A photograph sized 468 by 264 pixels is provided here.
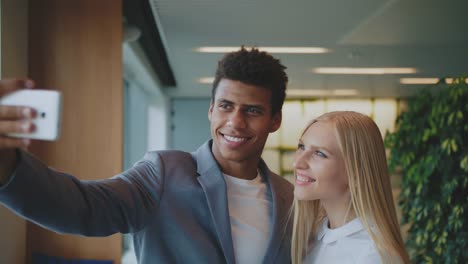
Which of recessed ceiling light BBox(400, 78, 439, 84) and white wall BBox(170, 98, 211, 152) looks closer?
recessed ceiling light BBox(400, 78, 439, 84)

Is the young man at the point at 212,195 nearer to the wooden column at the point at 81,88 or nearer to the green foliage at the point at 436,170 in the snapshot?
the wooden column at the point at 81,88

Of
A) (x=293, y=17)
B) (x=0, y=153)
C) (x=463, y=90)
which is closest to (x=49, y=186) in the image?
(x=0, y=153)

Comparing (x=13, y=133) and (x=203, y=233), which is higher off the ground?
(x=13, y=133)

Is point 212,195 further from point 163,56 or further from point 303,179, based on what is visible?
point 163,56

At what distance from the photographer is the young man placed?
140cm

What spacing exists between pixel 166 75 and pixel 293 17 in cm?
449

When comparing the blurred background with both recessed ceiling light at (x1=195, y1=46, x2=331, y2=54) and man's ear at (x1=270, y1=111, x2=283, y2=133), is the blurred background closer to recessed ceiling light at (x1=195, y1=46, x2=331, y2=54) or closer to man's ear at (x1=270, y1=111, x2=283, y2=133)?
recessed ceiling light at (x1=195, y1=46, x2=331, y2=54)

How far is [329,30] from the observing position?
598cm

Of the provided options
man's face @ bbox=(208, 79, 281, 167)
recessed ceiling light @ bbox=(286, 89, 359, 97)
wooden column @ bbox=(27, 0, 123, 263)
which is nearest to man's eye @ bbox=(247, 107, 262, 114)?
man's face @ bbox=(208, 79, 281, 167)

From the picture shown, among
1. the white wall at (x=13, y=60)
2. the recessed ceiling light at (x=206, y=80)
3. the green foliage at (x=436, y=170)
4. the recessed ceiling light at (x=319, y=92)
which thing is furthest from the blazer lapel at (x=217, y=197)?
the recessed ceiling light at (x=319, y=92)

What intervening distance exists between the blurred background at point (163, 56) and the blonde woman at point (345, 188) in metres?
1.72

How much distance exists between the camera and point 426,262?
436 cm

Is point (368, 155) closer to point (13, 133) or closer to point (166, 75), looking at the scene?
point (13, 133)

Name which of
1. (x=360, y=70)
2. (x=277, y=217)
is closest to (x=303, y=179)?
(x=277, y=217)
